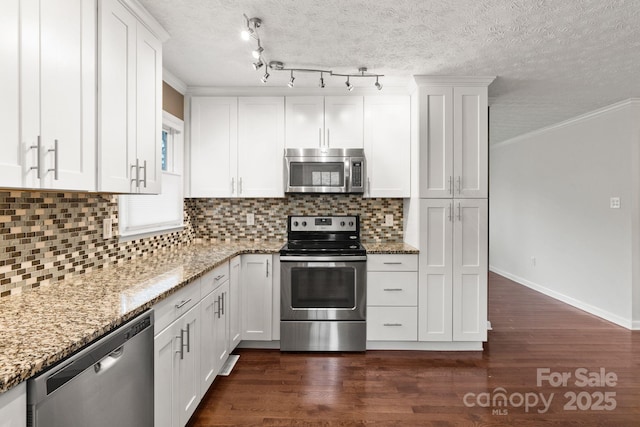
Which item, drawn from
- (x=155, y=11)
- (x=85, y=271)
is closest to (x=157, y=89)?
(x=155, y=11)

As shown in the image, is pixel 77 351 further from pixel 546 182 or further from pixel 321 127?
pixel 546 182

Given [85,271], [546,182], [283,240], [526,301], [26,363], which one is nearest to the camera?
[26,363]

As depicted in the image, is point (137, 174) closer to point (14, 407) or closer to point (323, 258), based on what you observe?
point (14, 407)

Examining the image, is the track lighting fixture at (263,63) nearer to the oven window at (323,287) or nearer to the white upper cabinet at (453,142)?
the white upper cabinet at (453,142)

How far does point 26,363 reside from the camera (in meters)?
0.91

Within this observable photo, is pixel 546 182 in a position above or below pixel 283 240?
above

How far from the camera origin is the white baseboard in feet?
12.3

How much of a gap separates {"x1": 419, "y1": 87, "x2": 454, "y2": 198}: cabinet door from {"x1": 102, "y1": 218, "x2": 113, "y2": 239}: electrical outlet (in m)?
2.41

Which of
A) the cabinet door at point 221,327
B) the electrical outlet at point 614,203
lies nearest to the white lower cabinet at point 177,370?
the cabinet door at point 221,327

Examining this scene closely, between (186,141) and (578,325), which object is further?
(578,325)

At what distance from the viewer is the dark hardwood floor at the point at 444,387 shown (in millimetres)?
2182

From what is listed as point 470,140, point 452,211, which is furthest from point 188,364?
point 470,140

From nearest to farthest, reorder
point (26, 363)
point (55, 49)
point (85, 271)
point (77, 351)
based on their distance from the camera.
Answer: point (26, 363) → point (77, 351) → point (55, 49) → point (85, 271)

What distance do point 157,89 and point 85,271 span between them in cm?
118
